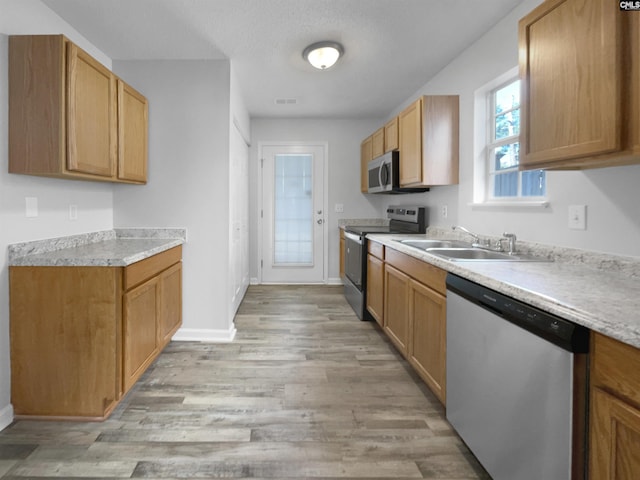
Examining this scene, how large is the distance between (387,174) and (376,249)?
91 cm

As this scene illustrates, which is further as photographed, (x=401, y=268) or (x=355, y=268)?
(x=355, y=268)

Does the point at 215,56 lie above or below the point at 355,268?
above

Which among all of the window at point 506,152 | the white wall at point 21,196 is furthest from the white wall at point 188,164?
the window at point 506,152

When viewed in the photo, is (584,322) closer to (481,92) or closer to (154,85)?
(481,92)

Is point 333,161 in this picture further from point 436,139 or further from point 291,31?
point 291,31

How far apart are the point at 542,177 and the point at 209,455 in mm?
2339

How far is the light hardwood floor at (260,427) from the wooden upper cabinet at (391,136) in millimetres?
2069

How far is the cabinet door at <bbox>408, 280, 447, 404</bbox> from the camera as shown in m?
1.97

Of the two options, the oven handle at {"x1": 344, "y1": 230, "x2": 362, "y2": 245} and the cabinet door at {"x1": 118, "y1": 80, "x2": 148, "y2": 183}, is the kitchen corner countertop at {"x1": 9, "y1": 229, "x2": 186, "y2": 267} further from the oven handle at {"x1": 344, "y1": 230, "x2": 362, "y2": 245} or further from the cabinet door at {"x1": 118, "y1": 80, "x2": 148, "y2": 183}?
the oven handle at {"x1": 344, "y1": 230, "x2": 362, "y2": 245}

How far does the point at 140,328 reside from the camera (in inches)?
89.3

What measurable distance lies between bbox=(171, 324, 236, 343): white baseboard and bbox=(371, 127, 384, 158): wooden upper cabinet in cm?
258

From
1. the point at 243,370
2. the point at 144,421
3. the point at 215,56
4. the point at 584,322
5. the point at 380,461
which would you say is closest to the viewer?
the point at 584,322

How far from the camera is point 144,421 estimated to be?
200 centimetres

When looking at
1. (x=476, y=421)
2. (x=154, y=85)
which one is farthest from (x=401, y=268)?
(x=154, y=85)
